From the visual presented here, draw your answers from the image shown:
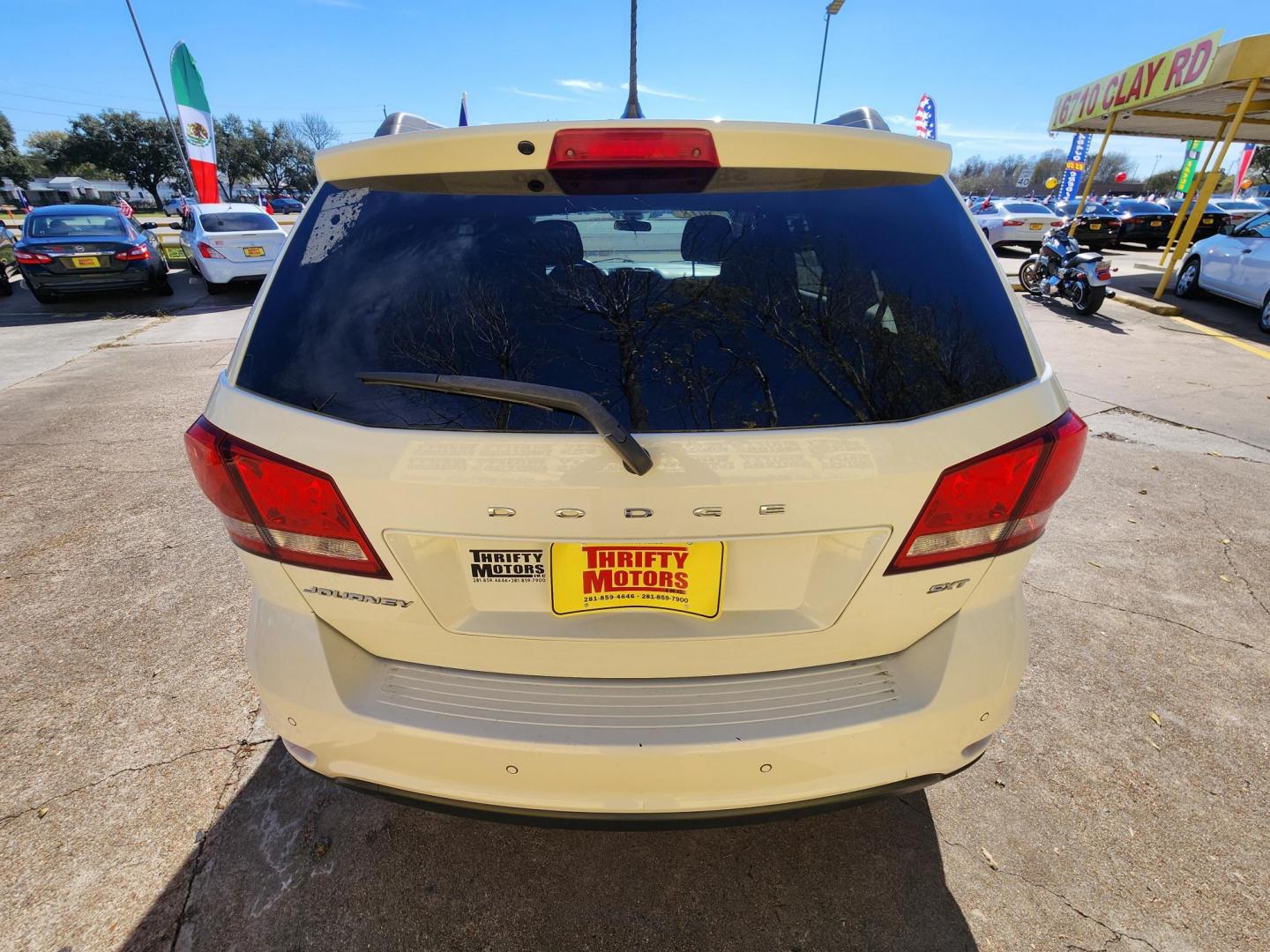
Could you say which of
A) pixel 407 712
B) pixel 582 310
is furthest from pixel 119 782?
pixel 582 310

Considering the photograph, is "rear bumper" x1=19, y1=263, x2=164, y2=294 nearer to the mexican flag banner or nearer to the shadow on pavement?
the mexican flag banner

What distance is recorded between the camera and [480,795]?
135 centimetres

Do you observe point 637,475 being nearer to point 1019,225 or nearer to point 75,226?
point 75,226

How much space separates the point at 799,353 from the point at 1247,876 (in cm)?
200

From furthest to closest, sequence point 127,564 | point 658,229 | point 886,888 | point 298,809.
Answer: point 127,564 < point 298,809 < point 886,888 < point 658,229

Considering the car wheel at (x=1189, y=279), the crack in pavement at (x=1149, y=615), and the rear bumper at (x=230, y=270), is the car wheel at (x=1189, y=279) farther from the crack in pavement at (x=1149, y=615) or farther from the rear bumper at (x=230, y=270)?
the rear bumper at (x=230, y=270)

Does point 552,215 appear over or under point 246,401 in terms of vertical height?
over

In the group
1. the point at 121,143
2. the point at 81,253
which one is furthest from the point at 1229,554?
the point at 121,143

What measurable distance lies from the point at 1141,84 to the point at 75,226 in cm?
2025

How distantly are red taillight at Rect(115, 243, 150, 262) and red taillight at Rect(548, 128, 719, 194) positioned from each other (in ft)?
45.6

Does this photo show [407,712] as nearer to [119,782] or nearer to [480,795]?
[480,795]

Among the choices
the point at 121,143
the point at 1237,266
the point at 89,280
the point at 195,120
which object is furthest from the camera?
the point at 121,143

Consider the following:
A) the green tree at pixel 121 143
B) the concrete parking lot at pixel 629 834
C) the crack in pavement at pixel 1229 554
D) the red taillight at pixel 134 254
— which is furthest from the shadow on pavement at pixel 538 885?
the green tree at pixel 121 143

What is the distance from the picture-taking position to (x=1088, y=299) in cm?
1008
